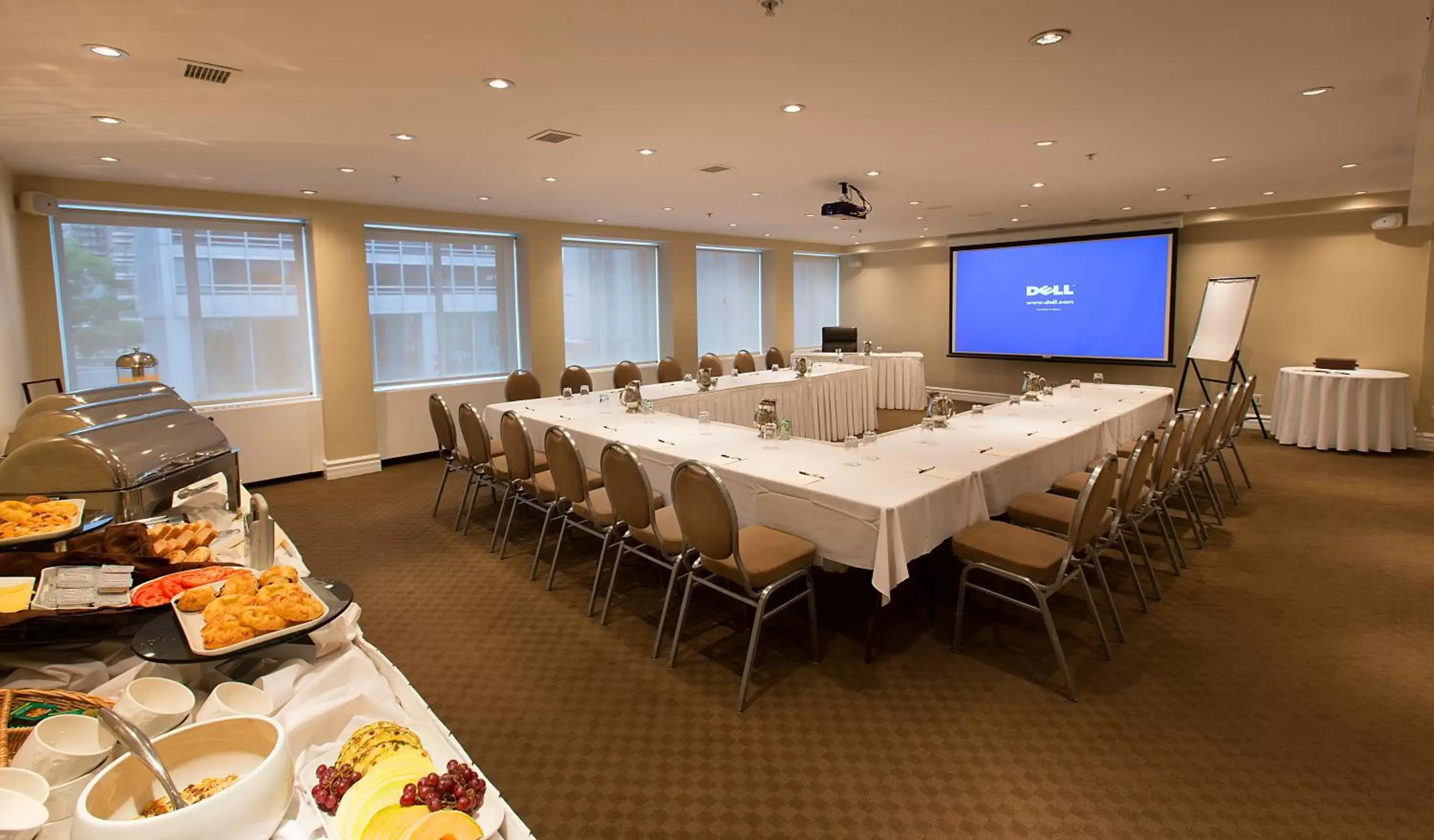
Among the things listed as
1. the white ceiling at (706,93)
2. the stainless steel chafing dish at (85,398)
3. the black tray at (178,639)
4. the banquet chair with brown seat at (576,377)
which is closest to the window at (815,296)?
the banquet chair with brown seat at (576,377)

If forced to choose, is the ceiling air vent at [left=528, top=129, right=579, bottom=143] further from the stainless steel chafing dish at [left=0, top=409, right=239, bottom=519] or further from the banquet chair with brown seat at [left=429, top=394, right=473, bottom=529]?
the stainless steel chafing dish at [left=0, top=409, right=239, bottom=519]

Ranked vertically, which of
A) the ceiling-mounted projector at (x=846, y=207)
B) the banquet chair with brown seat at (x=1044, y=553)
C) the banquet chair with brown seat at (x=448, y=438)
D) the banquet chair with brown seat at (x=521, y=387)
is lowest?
the banquet chair with brown seat at (x=1044, y=553)

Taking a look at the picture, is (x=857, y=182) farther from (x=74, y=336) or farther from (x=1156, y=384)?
(x=74, y=336)

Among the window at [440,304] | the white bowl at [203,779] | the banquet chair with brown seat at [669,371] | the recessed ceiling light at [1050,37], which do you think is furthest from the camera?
the banquet chair with brown seat at [669,371]

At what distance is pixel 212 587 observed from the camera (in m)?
1.52

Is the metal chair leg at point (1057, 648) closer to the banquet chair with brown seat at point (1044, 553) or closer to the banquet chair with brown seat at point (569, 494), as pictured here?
the banquet chair with brown seat at point (1044, 553)

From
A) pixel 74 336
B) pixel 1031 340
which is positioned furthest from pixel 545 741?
pixel 1031 340

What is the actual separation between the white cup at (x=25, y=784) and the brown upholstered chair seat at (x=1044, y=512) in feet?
12.1

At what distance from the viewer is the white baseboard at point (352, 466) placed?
703 cm

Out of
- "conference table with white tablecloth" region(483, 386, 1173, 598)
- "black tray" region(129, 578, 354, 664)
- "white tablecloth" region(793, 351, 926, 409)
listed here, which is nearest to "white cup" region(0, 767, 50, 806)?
"black tray" region(129, 578, 354, 664)

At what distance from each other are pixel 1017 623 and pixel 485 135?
410 cm

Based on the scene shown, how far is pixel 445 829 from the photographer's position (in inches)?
37.2

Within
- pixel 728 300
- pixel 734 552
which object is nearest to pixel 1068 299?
pixel 728 300

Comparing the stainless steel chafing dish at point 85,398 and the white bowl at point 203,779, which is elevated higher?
the stainless steel chafing dish at point 85,398
